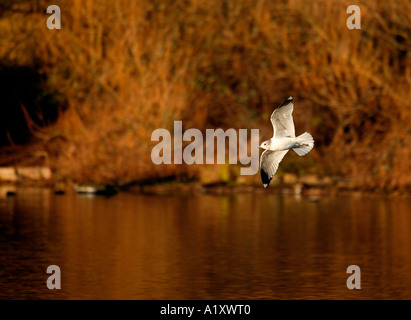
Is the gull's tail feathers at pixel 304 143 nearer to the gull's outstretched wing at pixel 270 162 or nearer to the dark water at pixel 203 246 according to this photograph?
the gull's outstretched wing at pixel 270 162

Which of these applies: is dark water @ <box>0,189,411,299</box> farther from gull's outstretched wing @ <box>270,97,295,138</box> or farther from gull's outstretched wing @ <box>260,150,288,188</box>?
gull's outstretched wing @ <box>270,97,295,138</box>

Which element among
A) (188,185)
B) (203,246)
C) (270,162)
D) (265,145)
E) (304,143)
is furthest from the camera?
(188,185)

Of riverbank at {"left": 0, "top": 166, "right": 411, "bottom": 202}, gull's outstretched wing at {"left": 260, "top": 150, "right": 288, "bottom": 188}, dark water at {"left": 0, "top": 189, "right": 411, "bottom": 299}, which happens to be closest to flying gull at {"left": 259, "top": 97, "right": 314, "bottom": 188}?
gull's outstretched wing at {"left": 260, "top": 150, "right": 288, "bottom": 188}

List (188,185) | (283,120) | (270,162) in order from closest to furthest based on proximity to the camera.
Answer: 1. (283,120)
2. (270,162)
3. (188,185)

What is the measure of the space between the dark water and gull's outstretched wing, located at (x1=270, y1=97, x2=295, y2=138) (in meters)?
2.03

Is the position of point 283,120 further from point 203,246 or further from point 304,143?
point 203,246

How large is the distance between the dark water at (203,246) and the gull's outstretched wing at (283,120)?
2.03 metres

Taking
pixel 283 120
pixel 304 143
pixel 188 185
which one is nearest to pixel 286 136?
pixel 283 120

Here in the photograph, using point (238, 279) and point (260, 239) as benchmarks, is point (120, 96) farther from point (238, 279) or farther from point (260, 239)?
point (238, 279)

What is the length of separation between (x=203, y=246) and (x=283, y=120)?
12.4ft

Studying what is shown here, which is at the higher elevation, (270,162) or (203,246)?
(270,162)

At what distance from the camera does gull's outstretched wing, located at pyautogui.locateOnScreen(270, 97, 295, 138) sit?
1519cm

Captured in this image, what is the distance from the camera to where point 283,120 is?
50.2 feet

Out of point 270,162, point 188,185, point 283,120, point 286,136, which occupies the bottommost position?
point 188,185
